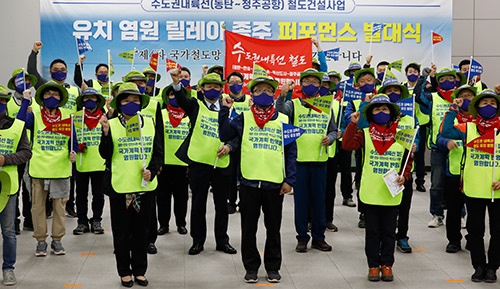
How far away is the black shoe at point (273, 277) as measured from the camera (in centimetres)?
727

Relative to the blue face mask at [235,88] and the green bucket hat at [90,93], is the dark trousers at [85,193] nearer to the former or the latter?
the green bucket hat at [90,93]

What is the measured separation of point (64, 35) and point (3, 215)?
7.05 metres

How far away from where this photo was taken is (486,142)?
23.8 ft

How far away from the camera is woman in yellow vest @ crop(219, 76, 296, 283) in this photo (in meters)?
7.18

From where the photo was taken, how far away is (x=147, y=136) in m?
7.09

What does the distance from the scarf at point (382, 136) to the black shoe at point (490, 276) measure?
1.53 metres

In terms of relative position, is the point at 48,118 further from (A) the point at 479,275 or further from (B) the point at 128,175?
(A) the point at 479,275

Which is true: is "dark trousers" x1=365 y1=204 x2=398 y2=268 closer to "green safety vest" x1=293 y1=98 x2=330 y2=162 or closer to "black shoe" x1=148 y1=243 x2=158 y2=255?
"green safety vest" x1=293 y1=98 x2=330 y2=162

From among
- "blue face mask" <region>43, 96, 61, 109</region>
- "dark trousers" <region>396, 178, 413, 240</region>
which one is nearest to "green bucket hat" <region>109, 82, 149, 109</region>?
"blue face mask" <region>43, 96, 61, 109</region>

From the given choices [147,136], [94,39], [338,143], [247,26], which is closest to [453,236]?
[338,143]

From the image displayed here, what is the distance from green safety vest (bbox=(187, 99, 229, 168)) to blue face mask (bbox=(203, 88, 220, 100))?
5.1 inches

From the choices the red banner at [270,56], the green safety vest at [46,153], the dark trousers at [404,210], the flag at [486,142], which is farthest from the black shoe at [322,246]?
the green safety vest at [46,153]

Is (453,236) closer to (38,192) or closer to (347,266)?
(347,266)

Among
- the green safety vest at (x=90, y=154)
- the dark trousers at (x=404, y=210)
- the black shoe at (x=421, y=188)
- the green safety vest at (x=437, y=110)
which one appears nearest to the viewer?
the dark trousers at (x=404, y=210)
